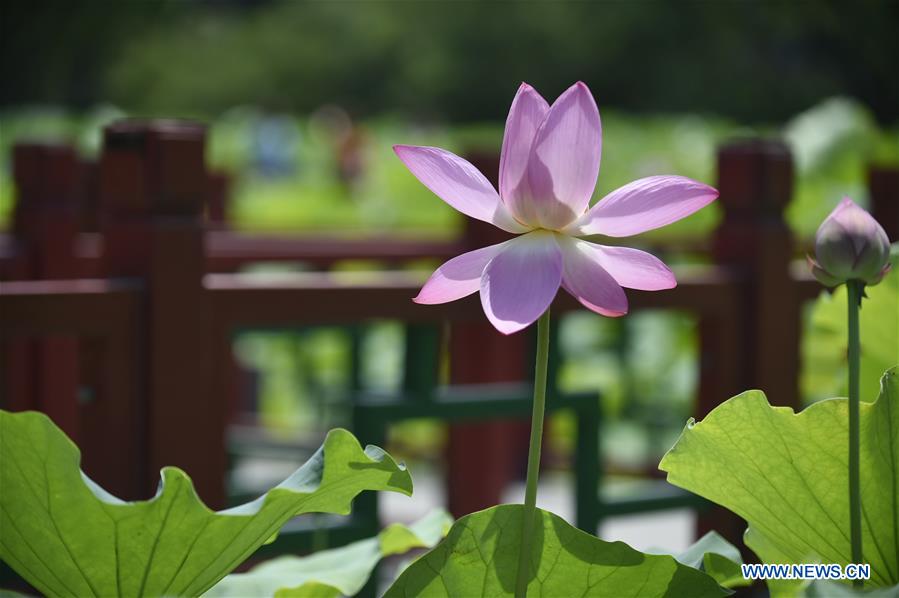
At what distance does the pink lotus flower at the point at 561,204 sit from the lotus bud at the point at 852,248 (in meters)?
0.08

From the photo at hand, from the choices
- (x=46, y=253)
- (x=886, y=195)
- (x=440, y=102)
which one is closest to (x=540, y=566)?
(x=46, y=253)

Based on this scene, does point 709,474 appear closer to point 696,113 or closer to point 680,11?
point 696,113

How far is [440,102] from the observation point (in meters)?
22.4

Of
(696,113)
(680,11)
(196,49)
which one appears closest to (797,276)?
(696,113)

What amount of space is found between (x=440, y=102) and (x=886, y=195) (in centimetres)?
2031

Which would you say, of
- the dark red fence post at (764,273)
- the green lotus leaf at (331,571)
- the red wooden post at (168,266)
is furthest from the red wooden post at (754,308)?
the green lotus leaf at (331,571)

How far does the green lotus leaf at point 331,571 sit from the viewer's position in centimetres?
81

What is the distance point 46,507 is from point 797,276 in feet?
4.56

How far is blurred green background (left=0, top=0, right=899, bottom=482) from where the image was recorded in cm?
367

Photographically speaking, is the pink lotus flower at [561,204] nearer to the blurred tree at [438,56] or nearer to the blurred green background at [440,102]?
the blurred green background at [440,102]

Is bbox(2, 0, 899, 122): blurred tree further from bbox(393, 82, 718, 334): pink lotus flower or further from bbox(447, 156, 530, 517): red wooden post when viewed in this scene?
bbox(393, 82, 718, 334): pink lotus flower

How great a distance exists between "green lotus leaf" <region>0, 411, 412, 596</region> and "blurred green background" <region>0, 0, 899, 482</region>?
0.48 m

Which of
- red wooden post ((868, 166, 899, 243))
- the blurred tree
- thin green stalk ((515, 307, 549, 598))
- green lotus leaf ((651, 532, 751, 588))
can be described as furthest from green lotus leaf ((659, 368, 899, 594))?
the blurred tree

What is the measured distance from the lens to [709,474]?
728mm
